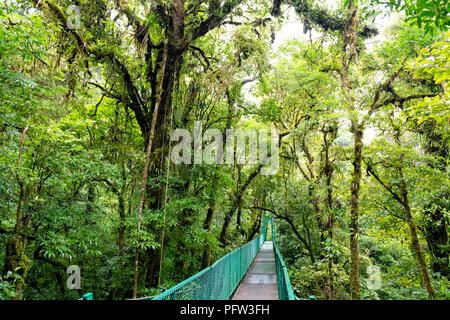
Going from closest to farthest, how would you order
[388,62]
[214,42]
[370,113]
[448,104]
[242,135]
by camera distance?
[448,104] → [370,113] → [388,62] → [214,42] → [242,135]

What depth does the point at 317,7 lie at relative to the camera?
7.54m

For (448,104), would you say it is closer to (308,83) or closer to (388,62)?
Result: (388,62)

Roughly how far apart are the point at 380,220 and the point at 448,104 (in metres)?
5.65

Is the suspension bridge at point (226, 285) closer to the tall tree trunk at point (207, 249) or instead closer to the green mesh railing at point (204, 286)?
the green mesh railing at point (204, 286)

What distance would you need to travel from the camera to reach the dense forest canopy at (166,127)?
4.79 metres

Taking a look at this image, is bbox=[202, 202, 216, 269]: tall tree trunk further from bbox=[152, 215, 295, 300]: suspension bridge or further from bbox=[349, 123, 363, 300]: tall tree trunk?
bbox=[349, 123, 363, 300]: tall tree trunk

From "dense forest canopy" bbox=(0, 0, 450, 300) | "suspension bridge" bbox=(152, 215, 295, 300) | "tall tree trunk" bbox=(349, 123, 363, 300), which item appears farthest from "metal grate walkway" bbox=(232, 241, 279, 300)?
"tall tree trunk" bbox=(349, 123, 363, 300)

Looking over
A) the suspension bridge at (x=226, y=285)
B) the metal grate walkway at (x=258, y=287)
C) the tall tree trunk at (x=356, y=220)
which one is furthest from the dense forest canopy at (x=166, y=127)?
the metal grate walkway at (x=258, y=287)

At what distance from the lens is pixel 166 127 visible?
638cm

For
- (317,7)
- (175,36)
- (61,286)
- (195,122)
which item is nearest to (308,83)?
(317,7)

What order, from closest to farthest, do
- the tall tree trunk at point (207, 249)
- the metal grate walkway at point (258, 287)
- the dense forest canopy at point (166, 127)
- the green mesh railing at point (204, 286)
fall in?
the green mesh railing at point (204, 286) < the dense forest canopy at point (166, 127) < the metal grate walkway at point (258, 287) < the tall tree trunk at point (207, 249)

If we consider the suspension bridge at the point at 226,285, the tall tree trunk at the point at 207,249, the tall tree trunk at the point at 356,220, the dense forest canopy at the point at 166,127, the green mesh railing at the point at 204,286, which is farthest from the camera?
the tall tree trunk at the point at 207,249

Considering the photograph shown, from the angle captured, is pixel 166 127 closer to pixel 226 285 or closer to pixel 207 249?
pixel 226 285

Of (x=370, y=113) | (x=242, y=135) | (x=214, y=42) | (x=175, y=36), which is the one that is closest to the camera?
(x=175, y=36)
